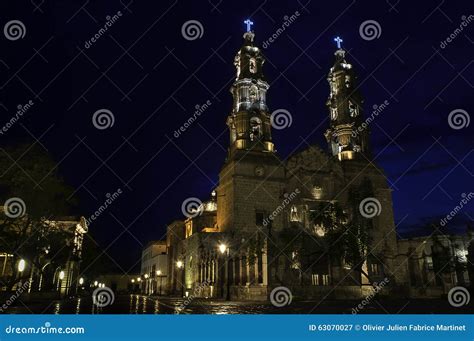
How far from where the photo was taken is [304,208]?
146 feet

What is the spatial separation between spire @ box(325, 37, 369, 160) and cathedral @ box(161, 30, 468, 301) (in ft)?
0.44

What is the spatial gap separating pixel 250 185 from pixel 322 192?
9581 millimetres

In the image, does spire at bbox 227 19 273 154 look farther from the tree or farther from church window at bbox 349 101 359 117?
the tree

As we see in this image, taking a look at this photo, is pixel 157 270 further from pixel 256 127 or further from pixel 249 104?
pixel 249 104

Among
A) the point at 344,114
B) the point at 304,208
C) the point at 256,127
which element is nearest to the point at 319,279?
the point at 304,208

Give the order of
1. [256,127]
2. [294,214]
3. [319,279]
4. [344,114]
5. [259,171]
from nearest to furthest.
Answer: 1. [319,279]
2. [259,171]
3. [294,214]
4. [256,127]
5. [344,114]

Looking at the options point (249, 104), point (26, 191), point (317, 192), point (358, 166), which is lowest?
point (26, 191)

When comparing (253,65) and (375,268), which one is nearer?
(375,268)

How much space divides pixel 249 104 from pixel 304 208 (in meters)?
14.5

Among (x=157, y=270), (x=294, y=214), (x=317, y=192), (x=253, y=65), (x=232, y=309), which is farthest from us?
(x=157, y=270)

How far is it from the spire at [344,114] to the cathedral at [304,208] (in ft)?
0.44

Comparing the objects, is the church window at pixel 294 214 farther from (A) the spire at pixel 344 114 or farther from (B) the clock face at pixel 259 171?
(A) the spire at pixel 344 114

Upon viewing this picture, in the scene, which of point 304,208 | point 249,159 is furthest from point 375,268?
point 249,159

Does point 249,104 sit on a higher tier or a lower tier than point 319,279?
higher
